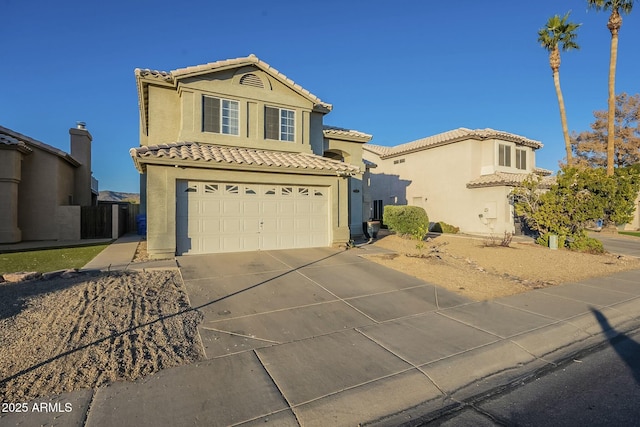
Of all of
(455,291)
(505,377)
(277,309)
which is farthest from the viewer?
(455,291)

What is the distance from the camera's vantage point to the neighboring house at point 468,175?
20766 mm

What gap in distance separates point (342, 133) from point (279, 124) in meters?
4.10

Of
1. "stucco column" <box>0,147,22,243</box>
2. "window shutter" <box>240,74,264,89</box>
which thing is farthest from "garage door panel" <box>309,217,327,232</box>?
"stucco column" <box>0,147,22,243</box>

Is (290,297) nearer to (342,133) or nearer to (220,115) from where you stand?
(220,115)

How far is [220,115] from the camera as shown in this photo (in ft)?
43.1

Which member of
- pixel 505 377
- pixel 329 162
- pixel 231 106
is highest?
pixel 231 106

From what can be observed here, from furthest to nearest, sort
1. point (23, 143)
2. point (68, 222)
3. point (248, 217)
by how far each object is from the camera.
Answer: point (68, 222)
point (23, 143)
point (248, 217)

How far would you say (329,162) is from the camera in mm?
13727

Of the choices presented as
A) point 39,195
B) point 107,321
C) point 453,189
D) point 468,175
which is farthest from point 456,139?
point 39,195

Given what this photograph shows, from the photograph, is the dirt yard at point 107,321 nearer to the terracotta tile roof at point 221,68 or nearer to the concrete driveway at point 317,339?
the concrete driveway at point 317,339

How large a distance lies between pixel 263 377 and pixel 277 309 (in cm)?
232

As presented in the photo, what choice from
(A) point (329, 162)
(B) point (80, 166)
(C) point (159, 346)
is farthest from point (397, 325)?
(B) point (80, 166)

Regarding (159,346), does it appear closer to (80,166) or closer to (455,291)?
(455,291)

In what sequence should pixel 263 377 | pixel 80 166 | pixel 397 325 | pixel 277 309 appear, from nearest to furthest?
1. pixel 263 377
2. pixel 397 325
3. pixel 277 309
4. pixel 80 166
